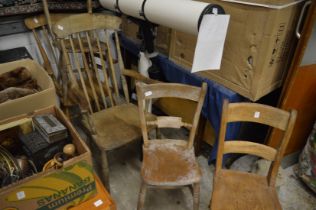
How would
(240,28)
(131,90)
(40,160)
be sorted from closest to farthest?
(40,160)
(240,28)
(131,90)

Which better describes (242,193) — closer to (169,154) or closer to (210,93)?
(169,154)

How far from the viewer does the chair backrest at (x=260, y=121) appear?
1.15 meters

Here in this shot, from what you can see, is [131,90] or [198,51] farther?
[131,90]

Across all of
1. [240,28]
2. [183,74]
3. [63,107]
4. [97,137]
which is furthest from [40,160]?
[240,28]

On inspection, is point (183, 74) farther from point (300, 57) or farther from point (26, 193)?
point (26, 193)

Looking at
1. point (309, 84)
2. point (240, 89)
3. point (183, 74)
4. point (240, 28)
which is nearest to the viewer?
point (240, 28)

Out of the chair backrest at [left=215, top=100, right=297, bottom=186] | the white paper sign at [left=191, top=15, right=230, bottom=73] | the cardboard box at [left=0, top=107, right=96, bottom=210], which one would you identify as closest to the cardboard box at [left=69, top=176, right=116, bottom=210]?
the cardboard box at [left=0, top=107, right=96, bottom=210]

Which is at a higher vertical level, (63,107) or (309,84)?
(309,84)

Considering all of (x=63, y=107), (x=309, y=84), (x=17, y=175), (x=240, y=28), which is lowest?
(x=63, y=107)

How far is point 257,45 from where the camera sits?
1.21 m

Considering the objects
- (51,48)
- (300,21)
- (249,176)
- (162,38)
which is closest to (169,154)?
(249,176)

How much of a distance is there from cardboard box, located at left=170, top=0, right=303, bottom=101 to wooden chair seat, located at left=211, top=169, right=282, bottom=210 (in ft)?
1.44

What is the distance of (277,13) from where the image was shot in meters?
1.12

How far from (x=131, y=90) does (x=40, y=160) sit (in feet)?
4.79
